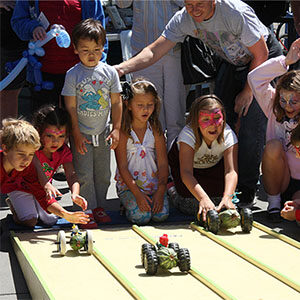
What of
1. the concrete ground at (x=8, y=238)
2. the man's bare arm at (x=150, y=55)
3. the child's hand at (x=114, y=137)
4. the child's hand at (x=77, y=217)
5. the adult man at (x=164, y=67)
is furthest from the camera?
the adult man at (x=164, y=67)

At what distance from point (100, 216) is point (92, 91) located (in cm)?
94

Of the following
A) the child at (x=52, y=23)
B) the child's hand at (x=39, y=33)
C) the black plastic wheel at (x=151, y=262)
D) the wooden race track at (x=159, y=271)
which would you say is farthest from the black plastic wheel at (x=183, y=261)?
the child's hand at (x=39, y=33)

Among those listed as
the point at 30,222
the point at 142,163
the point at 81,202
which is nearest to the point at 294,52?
the point at 142,163

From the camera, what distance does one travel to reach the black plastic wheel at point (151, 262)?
332 cm

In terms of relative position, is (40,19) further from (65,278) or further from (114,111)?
(65,278)

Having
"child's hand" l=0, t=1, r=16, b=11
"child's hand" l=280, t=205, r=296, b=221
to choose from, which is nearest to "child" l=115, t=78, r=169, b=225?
"child's hand" l=280, t=205, r=296, b=221

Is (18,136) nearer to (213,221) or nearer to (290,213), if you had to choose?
(213,221)

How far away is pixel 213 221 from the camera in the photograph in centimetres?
414

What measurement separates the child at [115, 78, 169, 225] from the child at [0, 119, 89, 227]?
601 mm

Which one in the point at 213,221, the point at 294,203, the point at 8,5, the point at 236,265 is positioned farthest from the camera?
the point at 8,5

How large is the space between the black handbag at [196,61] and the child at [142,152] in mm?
555

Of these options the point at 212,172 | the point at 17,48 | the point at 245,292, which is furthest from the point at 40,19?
the point at 245,292

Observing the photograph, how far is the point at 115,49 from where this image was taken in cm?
890

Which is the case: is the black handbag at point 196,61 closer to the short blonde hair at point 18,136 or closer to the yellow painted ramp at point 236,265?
the yellow painted ramp at point 236,265
